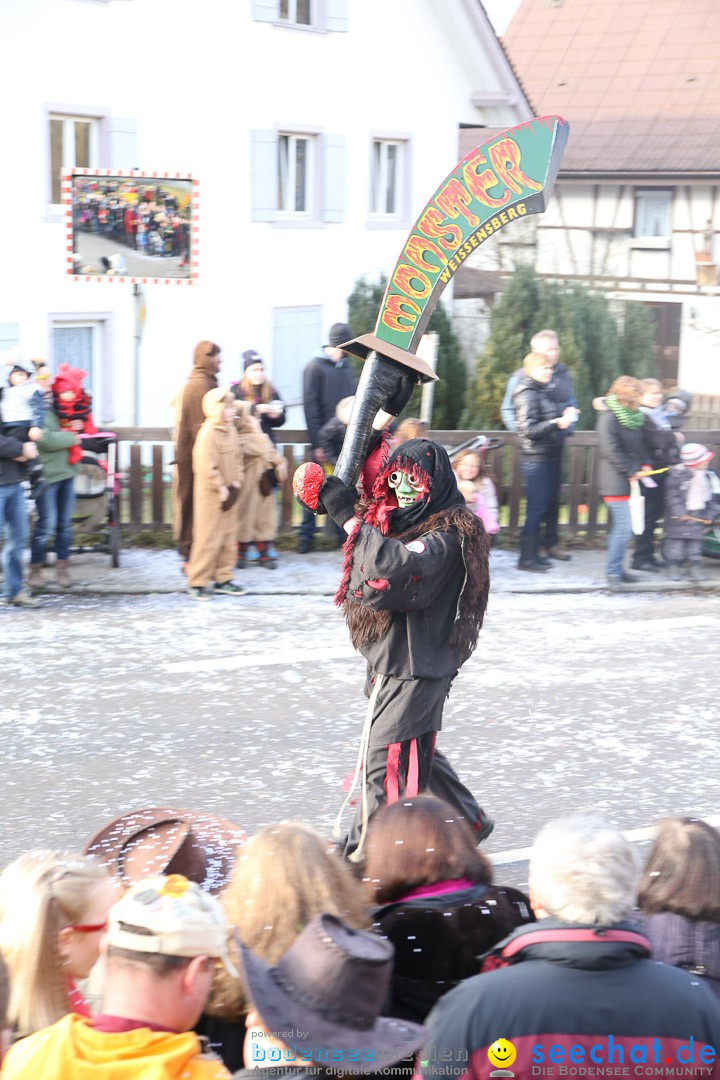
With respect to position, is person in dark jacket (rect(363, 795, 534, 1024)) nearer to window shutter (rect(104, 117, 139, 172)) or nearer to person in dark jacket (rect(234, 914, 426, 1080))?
person in dark jacket (rect(234, 914, 426, 1080))

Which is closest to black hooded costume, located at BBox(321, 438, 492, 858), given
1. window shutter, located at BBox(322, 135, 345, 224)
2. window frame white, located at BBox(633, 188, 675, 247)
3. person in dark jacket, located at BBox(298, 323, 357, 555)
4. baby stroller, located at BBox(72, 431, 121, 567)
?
baby stroller, located at BBox(72, 431, 121, 567)

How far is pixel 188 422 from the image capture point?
1048cm

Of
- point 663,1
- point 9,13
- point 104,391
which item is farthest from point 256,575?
point 663,1

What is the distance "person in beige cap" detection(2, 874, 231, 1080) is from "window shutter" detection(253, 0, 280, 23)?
1767 centimetres

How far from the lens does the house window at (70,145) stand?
666 inches

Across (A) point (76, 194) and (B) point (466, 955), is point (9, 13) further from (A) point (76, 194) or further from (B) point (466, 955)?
(B) point (466, 955)

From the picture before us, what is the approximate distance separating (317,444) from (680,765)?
18.1ft

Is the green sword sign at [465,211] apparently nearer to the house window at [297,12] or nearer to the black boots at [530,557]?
the black boots at [530,557]

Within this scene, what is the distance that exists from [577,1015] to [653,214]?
102 ft

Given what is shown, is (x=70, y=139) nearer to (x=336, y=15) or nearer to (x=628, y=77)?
(x=336, y=15)

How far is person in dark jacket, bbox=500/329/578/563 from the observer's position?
11.0 m

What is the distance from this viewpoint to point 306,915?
10.5 ft

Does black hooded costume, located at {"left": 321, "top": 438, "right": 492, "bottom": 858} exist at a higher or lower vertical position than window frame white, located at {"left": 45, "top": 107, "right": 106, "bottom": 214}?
lower

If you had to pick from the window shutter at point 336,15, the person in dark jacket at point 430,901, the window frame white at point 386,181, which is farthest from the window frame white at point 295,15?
the person in dark jacket at point 430,901
